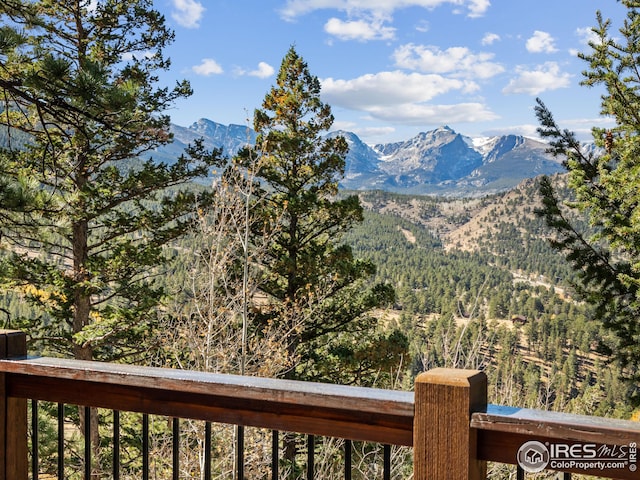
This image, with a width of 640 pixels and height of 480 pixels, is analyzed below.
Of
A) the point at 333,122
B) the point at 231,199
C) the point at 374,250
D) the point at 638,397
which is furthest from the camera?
the point at 374,250

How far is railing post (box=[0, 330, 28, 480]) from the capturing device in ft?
5.94

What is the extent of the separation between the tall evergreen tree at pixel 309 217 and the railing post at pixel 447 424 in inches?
436

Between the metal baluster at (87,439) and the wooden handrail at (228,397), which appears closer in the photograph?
the wooden handrail at (228,397)

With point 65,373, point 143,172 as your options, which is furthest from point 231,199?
point 65,373

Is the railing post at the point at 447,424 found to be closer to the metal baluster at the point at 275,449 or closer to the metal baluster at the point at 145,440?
the metal baluster at the point at 275,449

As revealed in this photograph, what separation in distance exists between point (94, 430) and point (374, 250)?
5540 inches

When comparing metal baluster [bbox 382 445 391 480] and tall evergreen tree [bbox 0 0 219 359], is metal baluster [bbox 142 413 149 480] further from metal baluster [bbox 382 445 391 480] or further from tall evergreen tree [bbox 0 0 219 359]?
tall evergreen tree [bbox 0 0 219 359]

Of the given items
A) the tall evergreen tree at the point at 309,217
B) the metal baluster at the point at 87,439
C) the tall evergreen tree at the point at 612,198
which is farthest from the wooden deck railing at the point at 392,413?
the tall evergreen tree at the point at 309,217

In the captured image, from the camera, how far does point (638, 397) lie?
281 inches

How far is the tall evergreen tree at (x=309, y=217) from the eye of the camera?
41.5 ft

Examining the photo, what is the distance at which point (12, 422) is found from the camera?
1.85 m

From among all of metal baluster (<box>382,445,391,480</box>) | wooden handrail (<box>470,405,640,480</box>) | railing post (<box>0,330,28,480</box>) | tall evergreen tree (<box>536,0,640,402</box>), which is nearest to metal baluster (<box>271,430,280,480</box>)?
metal baluster (<box>382,445,391,480</box>)

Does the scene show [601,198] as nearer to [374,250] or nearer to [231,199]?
[231,199]

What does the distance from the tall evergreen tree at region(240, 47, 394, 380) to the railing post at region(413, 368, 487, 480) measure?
36.3 ft
